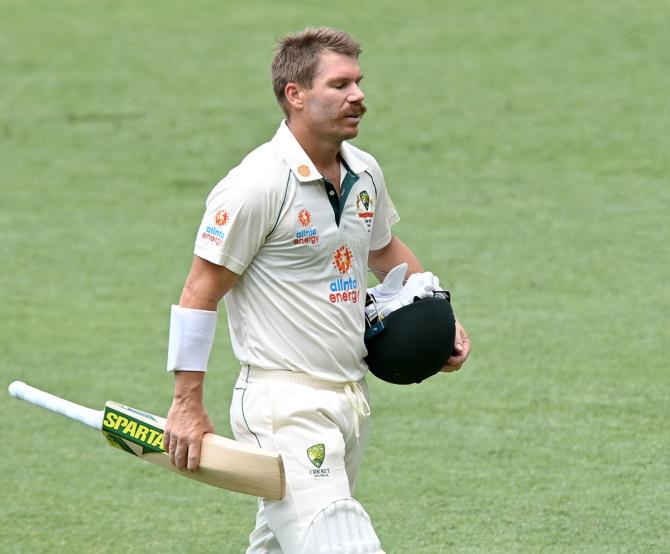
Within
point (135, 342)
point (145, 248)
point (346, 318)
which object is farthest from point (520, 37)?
point (346, 318)

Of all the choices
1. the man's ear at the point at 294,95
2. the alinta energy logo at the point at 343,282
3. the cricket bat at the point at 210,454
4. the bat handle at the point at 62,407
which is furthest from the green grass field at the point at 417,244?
the man's ear at the point at 294,95

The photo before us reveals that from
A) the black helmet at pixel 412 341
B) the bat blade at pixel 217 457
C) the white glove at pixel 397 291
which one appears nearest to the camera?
the bat blade at pixel 217 457

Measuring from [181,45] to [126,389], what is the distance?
6.45m

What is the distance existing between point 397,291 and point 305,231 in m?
0.52

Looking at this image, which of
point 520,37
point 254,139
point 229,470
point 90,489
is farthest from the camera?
point 520,37

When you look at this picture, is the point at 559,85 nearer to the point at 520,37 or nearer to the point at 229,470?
the point at 520,37

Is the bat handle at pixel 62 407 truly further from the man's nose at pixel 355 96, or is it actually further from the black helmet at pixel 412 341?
the man's nose at pixel 355 96

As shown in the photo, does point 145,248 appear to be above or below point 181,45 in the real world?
below

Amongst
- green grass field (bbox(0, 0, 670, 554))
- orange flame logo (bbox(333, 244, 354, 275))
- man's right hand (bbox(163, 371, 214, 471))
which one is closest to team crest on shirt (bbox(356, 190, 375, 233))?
orange flame logo (bbox(333, 244, 354, 275))

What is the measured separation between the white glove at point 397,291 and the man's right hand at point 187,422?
2.08ft

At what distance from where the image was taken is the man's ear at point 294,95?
14.3 ft

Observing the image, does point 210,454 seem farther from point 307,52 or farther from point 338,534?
point 307,52

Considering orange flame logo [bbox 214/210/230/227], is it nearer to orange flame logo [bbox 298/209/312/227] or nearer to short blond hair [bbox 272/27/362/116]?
orange flame logo [bbox 298/209/312/227]

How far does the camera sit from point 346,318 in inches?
173
